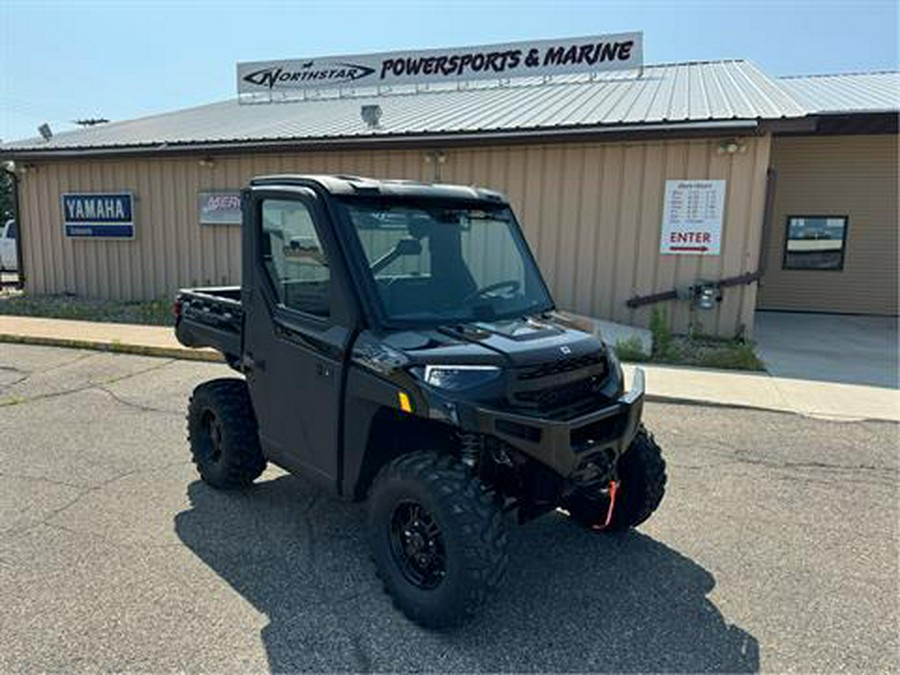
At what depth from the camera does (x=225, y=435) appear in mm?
4238

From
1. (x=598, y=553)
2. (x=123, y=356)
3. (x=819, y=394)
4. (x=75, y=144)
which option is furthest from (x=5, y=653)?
(x=75, y=144)

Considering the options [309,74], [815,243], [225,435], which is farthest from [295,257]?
[309,74]

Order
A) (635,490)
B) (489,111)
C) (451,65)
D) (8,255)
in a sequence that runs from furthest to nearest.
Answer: (8,255) < (451,65) < (489,111) < (635,490)

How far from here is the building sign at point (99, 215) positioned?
1323 cm

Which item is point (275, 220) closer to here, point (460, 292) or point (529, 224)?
point (460, 292)

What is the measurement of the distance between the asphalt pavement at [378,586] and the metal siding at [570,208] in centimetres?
497

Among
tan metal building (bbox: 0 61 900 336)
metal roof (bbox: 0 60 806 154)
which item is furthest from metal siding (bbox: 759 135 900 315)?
Result: metal roof (bbox: 0 60 806 154)

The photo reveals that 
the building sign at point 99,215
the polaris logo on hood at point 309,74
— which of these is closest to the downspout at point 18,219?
the building sign at point 99,215

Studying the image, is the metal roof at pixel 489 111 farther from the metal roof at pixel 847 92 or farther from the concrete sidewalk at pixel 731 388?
the concrete sidewalk at pixel 731 388

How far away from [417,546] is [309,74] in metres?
16.2

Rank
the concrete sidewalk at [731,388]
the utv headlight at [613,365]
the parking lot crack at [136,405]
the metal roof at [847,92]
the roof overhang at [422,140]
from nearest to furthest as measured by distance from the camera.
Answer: the utv headlight at [613,365] → the parking lot crack at [136,405] → the concrete sidewalk at [731,388] → the roof overhang at [422,140] → the metal roof at [847,92]

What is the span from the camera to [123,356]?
29.3ft

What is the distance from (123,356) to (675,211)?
8.36 metres

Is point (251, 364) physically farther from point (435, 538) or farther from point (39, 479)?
point (39, 479)
